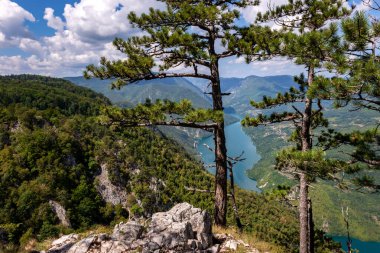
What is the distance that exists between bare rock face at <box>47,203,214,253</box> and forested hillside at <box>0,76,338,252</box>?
61412mm

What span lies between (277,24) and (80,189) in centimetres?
9814

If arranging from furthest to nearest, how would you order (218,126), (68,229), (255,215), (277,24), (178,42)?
(255,215), (68,229), (277,24), (218,126), (178,42)

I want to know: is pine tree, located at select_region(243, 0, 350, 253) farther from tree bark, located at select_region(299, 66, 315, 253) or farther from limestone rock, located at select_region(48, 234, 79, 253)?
limestone rock, located at select_region(48, 234, 79, 253)

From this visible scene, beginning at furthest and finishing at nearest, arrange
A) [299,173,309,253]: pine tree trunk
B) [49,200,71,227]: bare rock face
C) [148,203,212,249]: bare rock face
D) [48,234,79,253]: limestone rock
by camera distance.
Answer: [49,200,71,227]: bare rock face → [299,173,309,253]: pine tree trunk → [48,234,79,253]: limestone rock → [148,203,212,249]: bare rock face

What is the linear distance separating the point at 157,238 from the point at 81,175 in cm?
10284

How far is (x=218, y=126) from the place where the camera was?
11500 millimetres

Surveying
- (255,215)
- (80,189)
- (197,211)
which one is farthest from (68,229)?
(197,211)

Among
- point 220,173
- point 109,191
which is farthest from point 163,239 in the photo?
point 109,191

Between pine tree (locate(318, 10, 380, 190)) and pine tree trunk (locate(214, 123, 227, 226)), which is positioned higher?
pine tree (locate(318, 10, 380, 190))

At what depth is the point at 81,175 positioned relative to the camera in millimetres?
105438

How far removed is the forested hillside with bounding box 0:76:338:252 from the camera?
→ 280ft

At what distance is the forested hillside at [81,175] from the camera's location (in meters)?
85.3

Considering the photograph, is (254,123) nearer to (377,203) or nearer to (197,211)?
(197,211)

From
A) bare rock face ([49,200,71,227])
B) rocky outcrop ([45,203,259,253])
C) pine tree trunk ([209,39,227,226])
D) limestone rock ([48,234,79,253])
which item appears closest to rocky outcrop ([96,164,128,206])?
bare rock face ([49,200,71,227])
